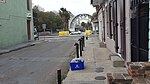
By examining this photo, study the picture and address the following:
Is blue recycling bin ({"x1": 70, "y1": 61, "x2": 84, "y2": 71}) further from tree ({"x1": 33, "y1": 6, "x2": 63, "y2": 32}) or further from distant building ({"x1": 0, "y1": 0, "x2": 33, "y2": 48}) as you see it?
tree ({"x1": 33, "y1": 6, "x2": 63, "y2": 32})

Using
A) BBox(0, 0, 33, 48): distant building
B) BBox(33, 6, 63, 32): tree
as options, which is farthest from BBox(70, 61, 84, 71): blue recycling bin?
BBox(33, 6, 63, 32): tree

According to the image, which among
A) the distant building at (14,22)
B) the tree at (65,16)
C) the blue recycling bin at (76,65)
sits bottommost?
the blue recycling bin at (76,65)

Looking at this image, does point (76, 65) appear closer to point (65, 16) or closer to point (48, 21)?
point (48, 21)

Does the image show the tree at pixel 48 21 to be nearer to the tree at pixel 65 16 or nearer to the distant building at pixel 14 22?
the tree at pixel 65 16

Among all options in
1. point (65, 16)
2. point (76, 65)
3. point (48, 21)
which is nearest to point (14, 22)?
point (76, 65)

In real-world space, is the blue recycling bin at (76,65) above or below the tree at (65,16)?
below

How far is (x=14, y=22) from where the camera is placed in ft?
97.2

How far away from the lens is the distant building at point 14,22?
85.9 feet

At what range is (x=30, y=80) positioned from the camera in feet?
30.5

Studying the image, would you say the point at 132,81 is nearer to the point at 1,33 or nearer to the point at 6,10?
the point at 1,33

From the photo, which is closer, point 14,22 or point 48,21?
point 14,22

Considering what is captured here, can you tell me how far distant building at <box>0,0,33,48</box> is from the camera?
85.9 ft

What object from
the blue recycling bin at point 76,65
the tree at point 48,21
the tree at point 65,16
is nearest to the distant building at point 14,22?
the blue recycling bin at point 76,65

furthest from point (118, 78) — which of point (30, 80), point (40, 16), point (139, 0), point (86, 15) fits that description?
point (86, 15)
